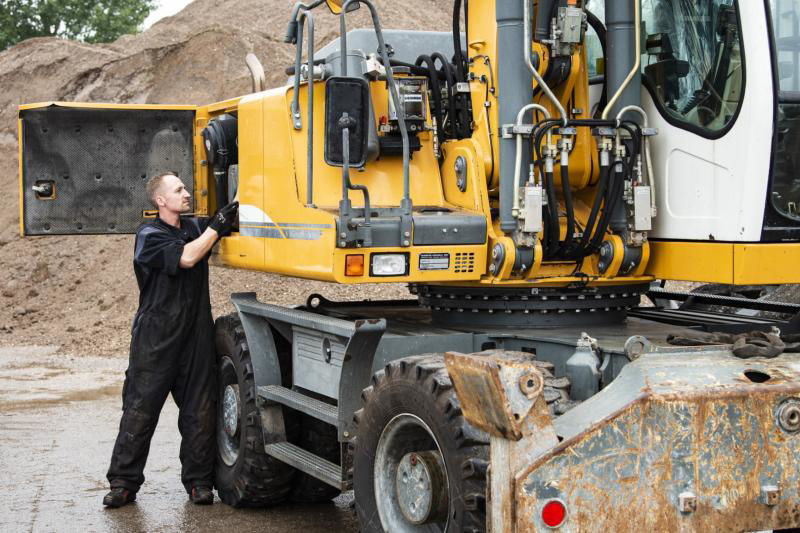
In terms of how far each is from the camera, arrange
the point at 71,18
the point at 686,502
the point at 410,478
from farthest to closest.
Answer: the point at 71,18, the point at 410,478, the point at 686,502

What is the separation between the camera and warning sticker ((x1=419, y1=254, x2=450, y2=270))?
6.00 metres

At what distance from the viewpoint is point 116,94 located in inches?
933

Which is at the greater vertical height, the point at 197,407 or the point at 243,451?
the point at 197,407

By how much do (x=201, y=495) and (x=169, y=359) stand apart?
2.95 feet

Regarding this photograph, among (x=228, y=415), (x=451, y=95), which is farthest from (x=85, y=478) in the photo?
(x=451, y=95)

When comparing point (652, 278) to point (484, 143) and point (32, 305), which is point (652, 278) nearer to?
point (484, 143)

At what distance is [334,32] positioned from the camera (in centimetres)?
2305

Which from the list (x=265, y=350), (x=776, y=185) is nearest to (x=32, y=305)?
(x=265, y=350)

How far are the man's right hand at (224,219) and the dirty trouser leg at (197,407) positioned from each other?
2.35ft

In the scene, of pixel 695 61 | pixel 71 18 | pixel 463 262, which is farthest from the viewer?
pixel 71 18

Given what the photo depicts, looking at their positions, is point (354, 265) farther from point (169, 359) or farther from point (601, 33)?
point (169, 359)

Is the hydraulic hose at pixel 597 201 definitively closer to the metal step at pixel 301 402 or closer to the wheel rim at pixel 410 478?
the wheel rim at pixel 410 478

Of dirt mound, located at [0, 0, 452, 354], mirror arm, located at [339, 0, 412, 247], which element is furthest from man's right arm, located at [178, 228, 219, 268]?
dirt mound, located at [0, 0, 452, 354]

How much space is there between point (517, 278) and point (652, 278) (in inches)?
28.1
